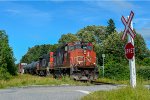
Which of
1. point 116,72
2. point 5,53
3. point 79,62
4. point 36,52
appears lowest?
point 116,72

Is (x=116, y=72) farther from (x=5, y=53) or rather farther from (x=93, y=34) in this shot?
(x=93, y=34)

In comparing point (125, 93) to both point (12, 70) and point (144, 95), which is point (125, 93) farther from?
point (12, 70)

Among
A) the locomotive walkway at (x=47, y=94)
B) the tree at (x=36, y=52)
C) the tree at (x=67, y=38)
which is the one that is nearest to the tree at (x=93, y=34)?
the tree at (x=67, y=38)

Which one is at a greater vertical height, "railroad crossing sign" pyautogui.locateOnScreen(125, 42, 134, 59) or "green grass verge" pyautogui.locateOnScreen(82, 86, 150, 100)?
"railroad crossing sign" pyautogui.locateOnScreen(125, 42, 134, 59)

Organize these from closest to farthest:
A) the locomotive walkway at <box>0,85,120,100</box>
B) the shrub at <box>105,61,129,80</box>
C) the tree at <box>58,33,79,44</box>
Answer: the locomotive walkway at <box>0,85,120,100</box>, the shrub at <box>105,61,129,80</box>, the tree at <box>58,33,79,44</box>

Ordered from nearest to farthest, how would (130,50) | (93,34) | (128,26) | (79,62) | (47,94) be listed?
(130,50) → (128,26) → (47,94) → (79,62) → (93,34)

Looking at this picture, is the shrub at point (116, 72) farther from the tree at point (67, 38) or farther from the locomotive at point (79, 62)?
the tree at point (67, 38)

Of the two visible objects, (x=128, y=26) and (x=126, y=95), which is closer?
(x=126, y=95)

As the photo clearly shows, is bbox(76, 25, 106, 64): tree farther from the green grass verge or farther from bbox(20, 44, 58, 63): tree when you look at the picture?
the green grass verge

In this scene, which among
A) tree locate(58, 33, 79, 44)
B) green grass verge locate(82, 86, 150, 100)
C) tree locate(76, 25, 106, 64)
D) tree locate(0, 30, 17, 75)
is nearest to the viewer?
green grass verge locate(82, 86, 150, 100)

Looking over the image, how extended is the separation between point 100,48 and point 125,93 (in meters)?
78.5

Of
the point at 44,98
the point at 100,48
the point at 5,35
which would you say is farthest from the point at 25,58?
the point at 44,98

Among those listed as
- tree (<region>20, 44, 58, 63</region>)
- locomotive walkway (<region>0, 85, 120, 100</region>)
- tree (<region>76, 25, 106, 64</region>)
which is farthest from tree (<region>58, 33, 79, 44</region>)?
locomotive walkway (<region>0, 85, 120, 100</region>)

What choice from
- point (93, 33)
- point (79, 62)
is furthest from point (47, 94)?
point (93, 33)
